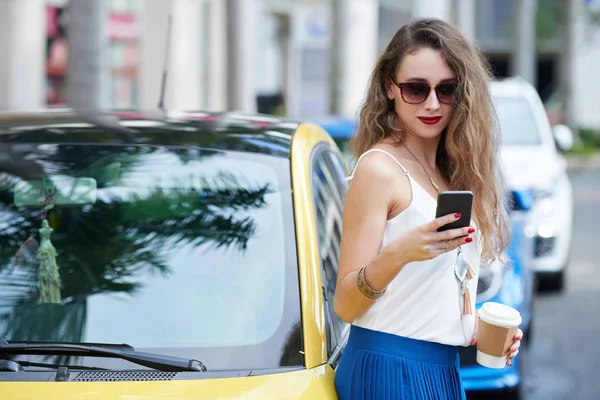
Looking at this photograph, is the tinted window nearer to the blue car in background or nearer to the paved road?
the blue car in background

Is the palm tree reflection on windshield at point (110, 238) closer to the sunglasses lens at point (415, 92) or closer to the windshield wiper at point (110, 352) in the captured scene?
the windshield wiper at point (110, 352)

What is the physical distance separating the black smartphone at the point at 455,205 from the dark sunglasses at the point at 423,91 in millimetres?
397

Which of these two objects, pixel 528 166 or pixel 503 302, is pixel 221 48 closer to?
pixel 528 166

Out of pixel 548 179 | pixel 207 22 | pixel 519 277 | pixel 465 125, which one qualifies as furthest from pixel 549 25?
pixel 465 125

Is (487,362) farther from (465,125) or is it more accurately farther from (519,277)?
(519,277)

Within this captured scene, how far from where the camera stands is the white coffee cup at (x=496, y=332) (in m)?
2.50

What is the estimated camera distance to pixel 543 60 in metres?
51.4

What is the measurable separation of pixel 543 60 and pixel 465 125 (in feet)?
166

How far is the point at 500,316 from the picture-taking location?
2498mm

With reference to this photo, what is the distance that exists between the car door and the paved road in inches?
103

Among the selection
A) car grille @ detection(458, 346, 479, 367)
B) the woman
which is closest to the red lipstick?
the woman

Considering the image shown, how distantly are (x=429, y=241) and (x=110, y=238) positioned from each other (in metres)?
1.18

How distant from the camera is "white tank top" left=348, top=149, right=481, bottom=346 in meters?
2.45

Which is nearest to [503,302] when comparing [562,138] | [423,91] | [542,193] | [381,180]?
[423,91]
